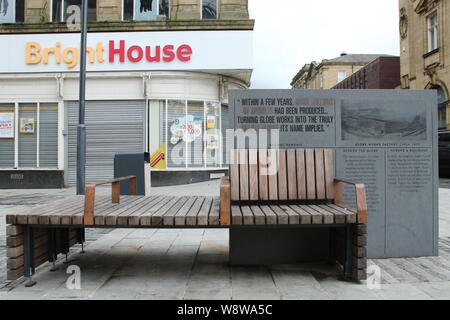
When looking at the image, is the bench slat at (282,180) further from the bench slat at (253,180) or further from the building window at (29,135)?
the building window at (29,135)

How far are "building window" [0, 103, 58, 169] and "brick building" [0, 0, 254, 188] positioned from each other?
0.13ft

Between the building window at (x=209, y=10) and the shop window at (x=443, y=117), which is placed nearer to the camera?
the building window at (x=209, y=10)

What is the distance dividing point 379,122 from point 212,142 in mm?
11864

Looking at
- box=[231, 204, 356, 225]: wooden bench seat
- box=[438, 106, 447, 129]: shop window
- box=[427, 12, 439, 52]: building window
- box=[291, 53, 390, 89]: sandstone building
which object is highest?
box=[291, 53, 390, 89]: sandstone building

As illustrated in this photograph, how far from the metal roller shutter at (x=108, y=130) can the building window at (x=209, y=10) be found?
4334 millimetres

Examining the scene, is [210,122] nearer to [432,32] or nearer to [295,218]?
[295,218]

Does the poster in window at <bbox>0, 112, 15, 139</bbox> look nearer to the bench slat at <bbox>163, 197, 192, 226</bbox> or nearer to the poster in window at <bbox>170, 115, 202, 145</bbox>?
the poster in window at <bbox>170, 115, 202, 145</bbox>

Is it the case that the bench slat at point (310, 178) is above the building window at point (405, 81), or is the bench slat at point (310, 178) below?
below

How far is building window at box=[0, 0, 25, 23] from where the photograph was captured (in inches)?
670

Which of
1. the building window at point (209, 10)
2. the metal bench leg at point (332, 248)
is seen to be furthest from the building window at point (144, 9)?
the metal bench leg at point (332, 248)

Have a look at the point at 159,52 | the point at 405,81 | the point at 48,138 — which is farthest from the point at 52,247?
the point at 405,81

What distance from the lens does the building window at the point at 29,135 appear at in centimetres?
1642

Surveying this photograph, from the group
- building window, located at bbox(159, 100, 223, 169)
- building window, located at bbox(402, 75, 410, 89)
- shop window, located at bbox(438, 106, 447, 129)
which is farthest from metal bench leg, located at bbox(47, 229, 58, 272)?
building window, located at bbox(402, 75, 410, 89)

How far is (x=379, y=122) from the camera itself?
16.9 ft
